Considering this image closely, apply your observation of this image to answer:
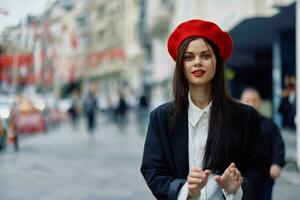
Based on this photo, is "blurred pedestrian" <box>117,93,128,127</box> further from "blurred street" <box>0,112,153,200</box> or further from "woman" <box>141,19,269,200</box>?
"woman" <box>141,19,269,200</box>

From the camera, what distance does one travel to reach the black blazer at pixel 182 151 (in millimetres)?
2443

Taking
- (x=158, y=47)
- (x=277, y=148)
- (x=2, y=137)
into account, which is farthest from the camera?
(x=158, y=47)

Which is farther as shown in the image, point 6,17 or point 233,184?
point 6,17

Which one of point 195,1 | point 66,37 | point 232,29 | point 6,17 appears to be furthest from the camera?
point 66,37

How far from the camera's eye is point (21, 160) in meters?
12.9

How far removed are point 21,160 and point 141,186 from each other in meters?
4.86

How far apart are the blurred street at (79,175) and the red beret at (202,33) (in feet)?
17.8

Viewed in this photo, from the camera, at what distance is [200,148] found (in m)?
2.46

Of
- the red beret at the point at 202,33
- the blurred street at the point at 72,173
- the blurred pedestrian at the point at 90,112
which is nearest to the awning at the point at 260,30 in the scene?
the blurred street at the point at 72,173

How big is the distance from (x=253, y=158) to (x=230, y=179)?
23 centimetres

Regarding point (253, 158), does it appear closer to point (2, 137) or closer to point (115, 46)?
point (2, 137)

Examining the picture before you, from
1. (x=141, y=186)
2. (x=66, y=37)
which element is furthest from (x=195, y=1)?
(x=66, y=37)

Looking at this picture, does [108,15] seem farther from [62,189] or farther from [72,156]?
[62,189]

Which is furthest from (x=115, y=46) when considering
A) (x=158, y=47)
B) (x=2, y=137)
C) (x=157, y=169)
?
(x=157, y=169)
